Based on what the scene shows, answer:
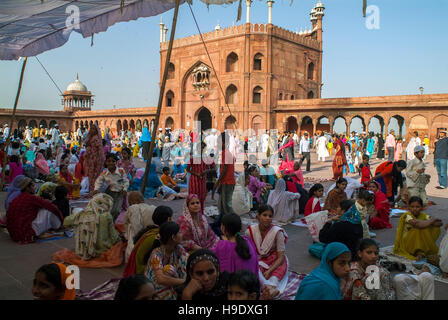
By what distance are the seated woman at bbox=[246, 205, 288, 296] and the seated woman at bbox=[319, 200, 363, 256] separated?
1.99ft

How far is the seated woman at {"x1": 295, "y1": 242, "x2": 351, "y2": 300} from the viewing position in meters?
2.08

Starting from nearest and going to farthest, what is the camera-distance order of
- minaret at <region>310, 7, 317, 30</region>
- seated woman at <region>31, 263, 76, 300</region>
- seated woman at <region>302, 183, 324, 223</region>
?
seated woman at <region>31, 263, 76, 300</region>, seated woman at <region>302, 183, 324, 223</region>, minaret at <region>310, 7, 317, 30</region>

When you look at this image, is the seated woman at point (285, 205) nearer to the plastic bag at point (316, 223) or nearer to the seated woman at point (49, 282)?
the plastic bag at point (316, 223)

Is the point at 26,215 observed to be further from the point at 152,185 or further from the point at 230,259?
the point at 152,185

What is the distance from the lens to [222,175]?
206 inches

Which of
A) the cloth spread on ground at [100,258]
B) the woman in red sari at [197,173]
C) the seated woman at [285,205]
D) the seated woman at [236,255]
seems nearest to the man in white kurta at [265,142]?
the seated woman at [285,205]

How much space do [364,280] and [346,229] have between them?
1.06 metres

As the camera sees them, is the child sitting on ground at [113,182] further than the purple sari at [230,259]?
Yes

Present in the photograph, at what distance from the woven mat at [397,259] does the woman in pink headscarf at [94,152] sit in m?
5.05

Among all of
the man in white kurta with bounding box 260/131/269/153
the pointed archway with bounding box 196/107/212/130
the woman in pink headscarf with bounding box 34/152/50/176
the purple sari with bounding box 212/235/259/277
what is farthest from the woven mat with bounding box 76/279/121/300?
the pointed archway with bounding box 196/107/212/130

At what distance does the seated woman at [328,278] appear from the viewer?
208 centimetres

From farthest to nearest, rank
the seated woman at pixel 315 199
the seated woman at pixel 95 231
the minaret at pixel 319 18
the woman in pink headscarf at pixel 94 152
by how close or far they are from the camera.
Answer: the minaret at pixel 319 18
the woman in pink headscarf at pixel 94 152
the seated woman at pixel 315 199
the seated woman at pixel 95 231

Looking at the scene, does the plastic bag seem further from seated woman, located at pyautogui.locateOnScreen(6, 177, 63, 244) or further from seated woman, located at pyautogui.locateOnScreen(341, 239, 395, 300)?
seated woman, located at pyautogui.locateOnScreen(6, 177, 63, 244)
